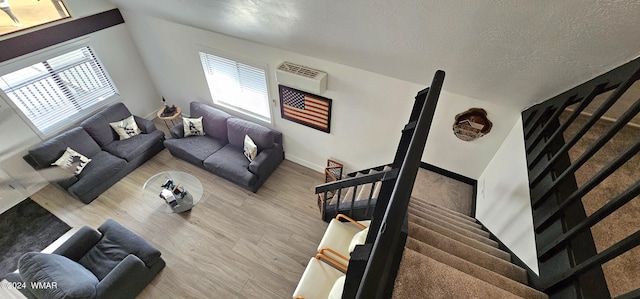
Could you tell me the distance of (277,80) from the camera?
3.43 meters

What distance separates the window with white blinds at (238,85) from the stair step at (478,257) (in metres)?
2.95

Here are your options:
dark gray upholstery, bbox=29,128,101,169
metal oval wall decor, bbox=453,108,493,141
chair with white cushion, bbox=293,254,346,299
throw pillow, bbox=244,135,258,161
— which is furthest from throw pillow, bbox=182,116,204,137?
metal oval wall decor, bbox=453,108,493,141

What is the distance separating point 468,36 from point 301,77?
77.2 inches

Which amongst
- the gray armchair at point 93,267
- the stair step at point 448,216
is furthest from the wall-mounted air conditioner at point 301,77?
the gray armchair at point 93,267

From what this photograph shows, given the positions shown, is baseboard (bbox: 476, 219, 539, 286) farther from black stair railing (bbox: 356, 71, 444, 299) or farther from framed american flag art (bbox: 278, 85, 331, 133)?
framed american flag art (bbox: 278, 85, 331, 133)

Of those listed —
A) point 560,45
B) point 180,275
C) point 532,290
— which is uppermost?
point 560,45

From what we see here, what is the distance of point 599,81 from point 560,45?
397 mm

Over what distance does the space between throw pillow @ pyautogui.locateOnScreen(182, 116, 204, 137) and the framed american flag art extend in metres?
1.51

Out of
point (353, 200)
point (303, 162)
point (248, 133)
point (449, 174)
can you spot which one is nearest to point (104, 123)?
point (248, 133)

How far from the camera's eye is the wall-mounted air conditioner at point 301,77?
3.16 metres

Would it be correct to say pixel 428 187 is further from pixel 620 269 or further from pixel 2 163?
pixel 2 163

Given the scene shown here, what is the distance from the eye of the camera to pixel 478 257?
1.67 meters

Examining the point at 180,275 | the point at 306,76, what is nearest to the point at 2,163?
the point at 180,275

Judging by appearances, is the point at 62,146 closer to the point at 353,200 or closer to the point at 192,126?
the point at 192,126
